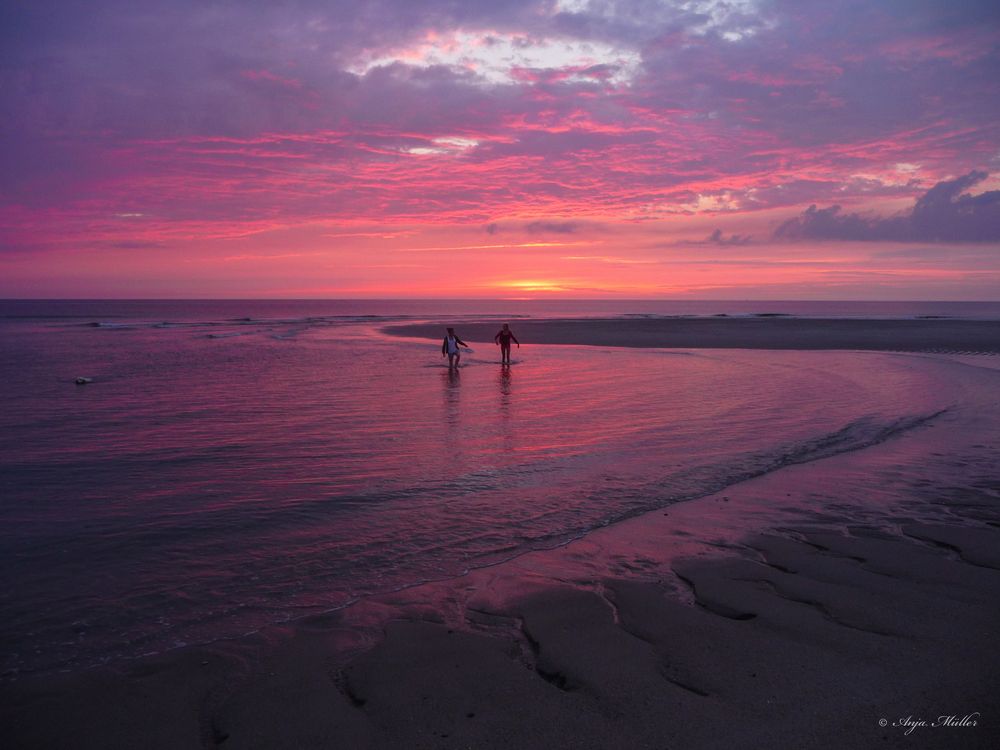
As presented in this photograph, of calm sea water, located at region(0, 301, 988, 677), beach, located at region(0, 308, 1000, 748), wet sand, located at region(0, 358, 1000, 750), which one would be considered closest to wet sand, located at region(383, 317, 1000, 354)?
calm sea water, located at region(0, 301, 988, 677)

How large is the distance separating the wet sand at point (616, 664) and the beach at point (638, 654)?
2cm

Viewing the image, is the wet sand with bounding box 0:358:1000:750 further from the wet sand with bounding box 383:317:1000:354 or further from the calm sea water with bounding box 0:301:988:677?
the wet sand with bounding box 383:317:1000:354

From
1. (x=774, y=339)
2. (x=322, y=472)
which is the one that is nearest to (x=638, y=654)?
(x=322, y=472)

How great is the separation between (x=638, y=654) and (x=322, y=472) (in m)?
7.60

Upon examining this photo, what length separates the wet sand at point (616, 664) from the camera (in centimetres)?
434

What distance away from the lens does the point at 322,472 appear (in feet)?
37.8

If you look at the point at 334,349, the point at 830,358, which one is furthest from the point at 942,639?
the point at 334,349

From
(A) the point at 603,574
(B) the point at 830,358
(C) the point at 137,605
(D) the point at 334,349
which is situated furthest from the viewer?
(D) the point at 334,349

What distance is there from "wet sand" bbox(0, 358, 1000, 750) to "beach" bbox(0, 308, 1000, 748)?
0.8 inches

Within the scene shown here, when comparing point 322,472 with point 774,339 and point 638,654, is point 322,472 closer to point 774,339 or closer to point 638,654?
point 638,654

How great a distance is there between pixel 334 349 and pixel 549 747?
128 ft

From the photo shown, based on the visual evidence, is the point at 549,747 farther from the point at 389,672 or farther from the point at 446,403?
the point at 446,403

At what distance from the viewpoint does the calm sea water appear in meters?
6.76

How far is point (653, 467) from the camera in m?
11.8
